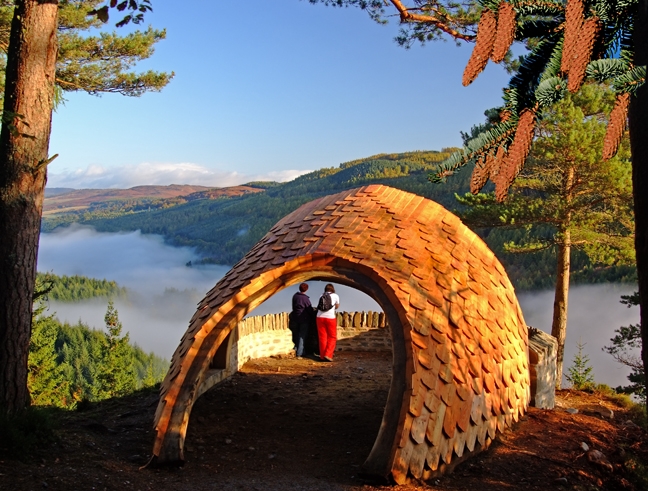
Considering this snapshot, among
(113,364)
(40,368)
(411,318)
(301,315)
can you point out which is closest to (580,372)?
(301,315)

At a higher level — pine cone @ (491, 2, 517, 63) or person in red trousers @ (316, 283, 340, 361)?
pine cone @ (491, 2, 517, 63)

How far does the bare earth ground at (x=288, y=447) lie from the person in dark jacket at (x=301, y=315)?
63.2 inches

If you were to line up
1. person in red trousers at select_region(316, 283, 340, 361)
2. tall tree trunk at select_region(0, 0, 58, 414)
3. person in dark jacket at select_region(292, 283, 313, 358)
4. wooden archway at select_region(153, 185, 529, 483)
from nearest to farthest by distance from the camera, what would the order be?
wooden archway at select_region(153, 185, 529, 483)
tall tree trunk at select_region(0, 0, 58, 414)
person in red trousers at select_region(316, 283, 340, 361)
person in dark jacket at select_region(292, 283, 313, 358)

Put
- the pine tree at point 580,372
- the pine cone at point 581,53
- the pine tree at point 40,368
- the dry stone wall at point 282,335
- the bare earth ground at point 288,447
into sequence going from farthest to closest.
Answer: the pine tree at point 40,368, the pine tree at point 580,372, the dry stone wall at point 282,335, the bare earth ground at point 288,447, the pine cone at point 581,53

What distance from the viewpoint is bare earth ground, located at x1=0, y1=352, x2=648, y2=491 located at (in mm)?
5805

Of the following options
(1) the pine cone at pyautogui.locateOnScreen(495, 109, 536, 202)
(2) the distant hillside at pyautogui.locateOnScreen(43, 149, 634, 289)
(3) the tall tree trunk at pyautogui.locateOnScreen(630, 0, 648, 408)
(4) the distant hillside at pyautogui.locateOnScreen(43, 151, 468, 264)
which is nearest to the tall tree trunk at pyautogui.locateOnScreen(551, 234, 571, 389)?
(3) the tall tree trunk at pyautogui.locateOnScreen(630, 0, 648, 408)

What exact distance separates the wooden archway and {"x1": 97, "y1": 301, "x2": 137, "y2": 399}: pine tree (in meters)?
24.3

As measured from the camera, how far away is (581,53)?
3.10 m

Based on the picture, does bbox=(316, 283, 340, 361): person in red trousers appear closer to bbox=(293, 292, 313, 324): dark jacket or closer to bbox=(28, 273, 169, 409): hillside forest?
bbox=(293, 292, 313, 324): dark jacket

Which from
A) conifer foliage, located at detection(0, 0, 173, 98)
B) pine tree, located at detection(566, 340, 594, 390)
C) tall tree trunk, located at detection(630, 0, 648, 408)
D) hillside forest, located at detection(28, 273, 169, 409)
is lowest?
hillside forest, located at detection(28, 273, 169, 409)

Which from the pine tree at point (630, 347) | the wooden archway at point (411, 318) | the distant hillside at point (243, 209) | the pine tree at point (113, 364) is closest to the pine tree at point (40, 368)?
the pine tree at point (113, 364)

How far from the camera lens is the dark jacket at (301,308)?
11.0 m

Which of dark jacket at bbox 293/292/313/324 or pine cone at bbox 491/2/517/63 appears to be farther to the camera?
dark jacket at bbox 293/292/313/324

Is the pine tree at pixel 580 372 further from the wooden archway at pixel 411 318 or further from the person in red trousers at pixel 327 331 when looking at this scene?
the wooden archway at pixel 411 318
